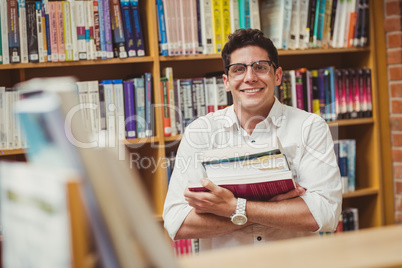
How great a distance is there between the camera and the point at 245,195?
1631 mm

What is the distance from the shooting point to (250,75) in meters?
1.86

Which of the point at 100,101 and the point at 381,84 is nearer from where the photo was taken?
the point at 100,101

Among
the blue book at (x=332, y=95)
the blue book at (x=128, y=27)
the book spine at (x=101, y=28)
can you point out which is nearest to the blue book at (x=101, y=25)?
the book spine at (x=101, y=28)

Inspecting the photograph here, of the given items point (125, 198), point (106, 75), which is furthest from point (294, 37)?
point (125, 198)

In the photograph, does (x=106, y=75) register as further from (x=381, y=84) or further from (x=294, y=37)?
(x=381, y=84)

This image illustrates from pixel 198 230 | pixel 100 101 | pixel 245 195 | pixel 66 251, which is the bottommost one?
pixel 198 230

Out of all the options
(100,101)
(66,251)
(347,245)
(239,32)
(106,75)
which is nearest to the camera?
(66,251)

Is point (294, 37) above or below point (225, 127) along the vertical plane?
above

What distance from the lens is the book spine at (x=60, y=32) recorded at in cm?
233

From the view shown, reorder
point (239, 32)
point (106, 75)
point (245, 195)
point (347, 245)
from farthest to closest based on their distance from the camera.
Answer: point (106, 75) < point (239, 32) < point (245, 195) < point (347, 245)

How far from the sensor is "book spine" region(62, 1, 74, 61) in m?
2.35

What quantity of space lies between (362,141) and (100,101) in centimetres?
165

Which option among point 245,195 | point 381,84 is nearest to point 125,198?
point 245,195

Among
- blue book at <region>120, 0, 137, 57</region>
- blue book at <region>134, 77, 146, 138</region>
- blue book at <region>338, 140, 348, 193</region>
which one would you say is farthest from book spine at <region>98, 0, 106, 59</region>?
blue book at <region>338, 140, 348, 193</region>
